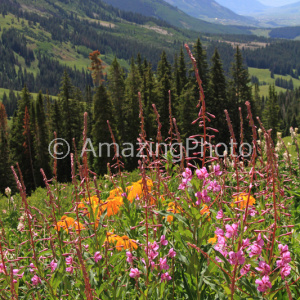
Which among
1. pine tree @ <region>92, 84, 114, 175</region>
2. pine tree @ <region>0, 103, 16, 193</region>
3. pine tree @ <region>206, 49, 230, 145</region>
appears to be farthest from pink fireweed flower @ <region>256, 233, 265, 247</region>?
pine tree @ <region>0, 103, 16, 193</region>

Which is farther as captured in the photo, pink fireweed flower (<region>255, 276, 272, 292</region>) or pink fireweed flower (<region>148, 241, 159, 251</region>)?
pink fireweed flower (<region>148, 241, 159, 251</region>)

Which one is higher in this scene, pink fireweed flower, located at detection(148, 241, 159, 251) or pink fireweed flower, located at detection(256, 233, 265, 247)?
pink fireweed flower, located at detection(256, 233, 265, 247)

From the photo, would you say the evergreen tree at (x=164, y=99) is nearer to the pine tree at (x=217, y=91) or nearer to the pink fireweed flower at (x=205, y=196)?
the pine tree at (x=217, y=91)

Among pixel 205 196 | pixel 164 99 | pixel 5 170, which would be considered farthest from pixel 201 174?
pixel 5 170

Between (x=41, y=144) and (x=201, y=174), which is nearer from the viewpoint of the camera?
(x=201, y=174)

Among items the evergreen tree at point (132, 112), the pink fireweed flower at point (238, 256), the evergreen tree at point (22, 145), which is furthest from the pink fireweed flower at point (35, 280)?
the evergreen tree at point (22, 145)

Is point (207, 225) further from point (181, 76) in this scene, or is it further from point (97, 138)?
point (181, 76)

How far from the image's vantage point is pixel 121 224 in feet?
12.6

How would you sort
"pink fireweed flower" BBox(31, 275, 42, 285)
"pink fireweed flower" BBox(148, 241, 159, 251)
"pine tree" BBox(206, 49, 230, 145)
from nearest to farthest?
"pink fireweed flower" BBox(148, 241, 159, 251) < "pink fireweed flower" BBox(31, 275, 42, 285) < "pine tree" BBox(206, 49, 230, 145)

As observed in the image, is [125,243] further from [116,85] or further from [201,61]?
[116,85]

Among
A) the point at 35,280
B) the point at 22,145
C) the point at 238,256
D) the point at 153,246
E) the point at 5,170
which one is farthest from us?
the point at 22,145

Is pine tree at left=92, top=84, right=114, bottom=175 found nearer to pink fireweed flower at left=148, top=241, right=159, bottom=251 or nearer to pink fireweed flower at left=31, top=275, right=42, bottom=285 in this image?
pink fireweed flower at left=31, top=275, right=42, bottom=285

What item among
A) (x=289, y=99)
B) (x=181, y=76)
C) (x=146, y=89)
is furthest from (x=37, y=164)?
(x=289, y=99)

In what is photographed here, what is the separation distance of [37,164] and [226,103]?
32.6m
